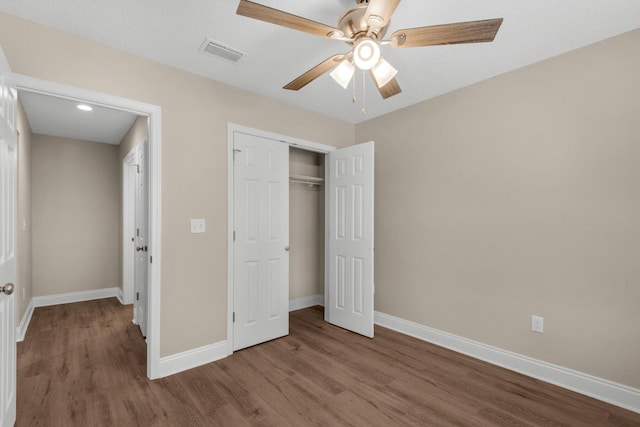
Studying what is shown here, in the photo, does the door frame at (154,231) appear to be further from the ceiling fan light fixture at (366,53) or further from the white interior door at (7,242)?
the ceiling fan light fixture at (366,53)

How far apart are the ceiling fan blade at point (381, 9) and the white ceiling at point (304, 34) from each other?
39 cm

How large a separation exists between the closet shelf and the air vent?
5.52 feet

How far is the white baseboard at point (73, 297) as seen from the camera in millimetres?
4309

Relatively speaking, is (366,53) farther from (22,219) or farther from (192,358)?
(22,219)

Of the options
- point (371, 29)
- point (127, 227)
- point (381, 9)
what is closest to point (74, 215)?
point (127, 227)

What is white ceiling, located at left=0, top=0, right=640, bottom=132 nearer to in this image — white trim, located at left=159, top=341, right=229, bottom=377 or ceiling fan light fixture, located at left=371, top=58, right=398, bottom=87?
ceiling fan light fixture, located at left=371, top=58, right=398, bottom=87

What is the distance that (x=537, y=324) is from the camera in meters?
2.44

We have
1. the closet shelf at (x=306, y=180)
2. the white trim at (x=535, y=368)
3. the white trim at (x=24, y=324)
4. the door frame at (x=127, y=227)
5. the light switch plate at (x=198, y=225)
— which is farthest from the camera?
the door frame at (x=127, y=227)

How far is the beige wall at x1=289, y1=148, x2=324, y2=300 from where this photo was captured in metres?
4.10

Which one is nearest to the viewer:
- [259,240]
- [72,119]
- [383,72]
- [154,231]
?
[383,72]

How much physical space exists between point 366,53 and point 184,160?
1.77 metres

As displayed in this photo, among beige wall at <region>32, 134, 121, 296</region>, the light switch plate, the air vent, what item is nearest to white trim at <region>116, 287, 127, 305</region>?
beige wall at <region>32, 134, 121, 296</region>

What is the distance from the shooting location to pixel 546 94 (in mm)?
2408

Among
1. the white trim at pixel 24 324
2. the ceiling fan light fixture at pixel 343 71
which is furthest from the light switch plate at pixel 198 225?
the white trim at pixel 24 324
